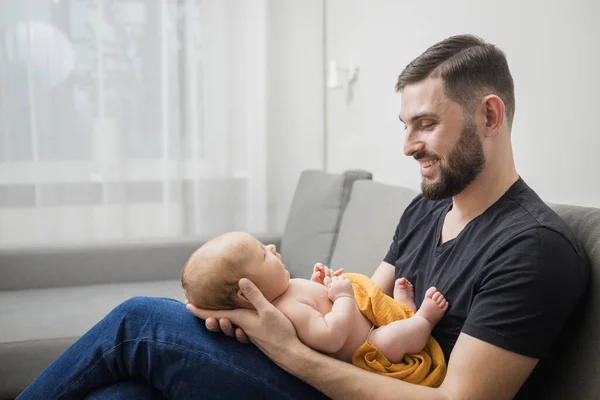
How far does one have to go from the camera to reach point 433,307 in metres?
1.22

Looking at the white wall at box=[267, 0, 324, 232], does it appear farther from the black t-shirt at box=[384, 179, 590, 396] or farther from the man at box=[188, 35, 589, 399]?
the black t-shirt at box=[384, 179, 590, 396]

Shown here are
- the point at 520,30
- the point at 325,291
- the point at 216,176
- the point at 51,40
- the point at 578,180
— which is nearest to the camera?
the point at 325,291

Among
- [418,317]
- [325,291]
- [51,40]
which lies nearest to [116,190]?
[51,40]

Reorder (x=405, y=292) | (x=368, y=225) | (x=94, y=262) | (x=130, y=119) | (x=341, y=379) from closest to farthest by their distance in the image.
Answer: (x=341, y=379) → (x=405, y=292) → (x=368, y=225) → (x=94, y=262) → (x=130, y=119)

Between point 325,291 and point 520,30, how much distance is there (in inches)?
37.2

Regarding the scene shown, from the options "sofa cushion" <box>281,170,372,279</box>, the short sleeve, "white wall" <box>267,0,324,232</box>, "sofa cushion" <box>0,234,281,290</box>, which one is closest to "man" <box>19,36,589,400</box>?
the short sleeve

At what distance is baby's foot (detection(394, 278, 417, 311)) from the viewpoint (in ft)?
4.66

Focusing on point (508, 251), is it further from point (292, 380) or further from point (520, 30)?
point (520, 30)

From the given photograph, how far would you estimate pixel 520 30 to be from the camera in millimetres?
1693

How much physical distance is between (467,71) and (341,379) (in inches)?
26.8

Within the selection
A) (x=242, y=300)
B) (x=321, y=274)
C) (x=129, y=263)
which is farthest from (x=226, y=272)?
(x=129, y=263)

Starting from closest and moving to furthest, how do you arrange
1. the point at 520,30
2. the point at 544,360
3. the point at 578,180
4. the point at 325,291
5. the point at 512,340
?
the point at 512,340, the point at 544,360, the point at 325,291, the point at 578,180, the point at 520,30

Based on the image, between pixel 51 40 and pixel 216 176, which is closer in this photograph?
pixel 51 40

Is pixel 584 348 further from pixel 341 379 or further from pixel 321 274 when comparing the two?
pixel 321 274
